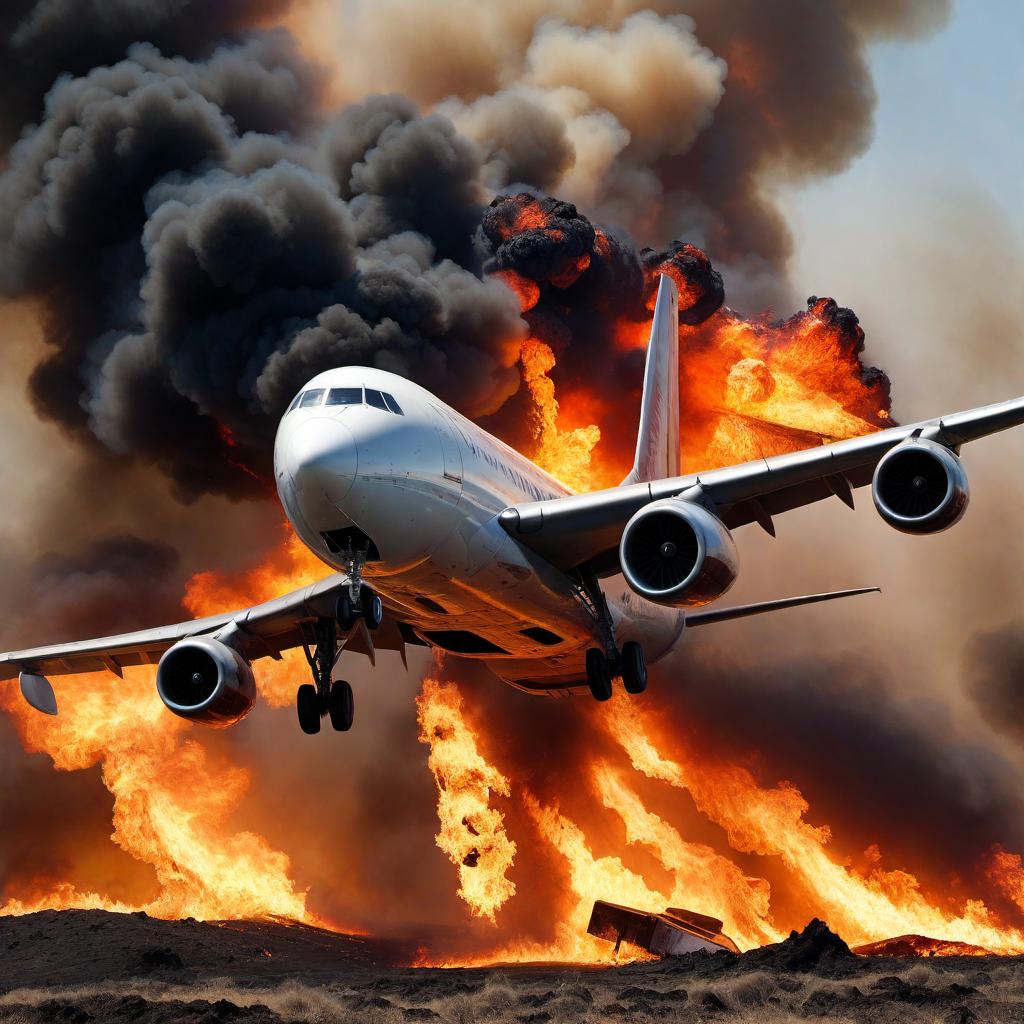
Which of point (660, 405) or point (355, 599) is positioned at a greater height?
point (660, 405)

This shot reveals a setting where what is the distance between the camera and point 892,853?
40406 mm

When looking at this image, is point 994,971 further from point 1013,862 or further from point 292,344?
point 292,344

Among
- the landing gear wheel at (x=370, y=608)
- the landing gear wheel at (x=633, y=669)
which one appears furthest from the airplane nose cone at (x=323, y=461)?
the landing gear wheel at (x=633, y=669)

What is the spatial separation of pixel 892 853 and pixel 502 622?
24556 mm

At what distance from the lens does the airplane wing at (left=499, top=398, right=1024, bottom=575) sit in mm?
20016

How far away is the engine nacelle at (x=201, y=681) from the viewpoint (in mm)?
23922

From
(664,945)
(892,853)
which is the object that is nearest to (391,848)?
(664,945)

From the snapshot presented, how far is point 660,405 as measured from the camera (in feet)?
117

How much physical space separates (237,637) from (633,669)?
9.34m

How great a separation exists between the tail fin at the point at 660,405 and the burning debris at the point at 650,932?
499 inches

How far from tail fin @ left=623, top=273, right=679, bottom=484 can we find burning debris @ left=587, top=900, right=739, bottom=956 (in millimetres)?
12678

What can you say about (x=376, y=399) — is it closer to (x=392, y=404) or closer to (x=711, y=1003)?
(x=392, y=404)

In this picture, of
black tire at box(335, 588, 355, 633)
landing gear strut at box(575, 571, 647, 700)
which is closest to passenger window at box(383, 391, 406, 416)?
black tire at box(335, 588, 355, 633)

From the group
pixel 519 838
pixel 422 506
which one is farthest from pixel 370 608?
pixel 519 838
